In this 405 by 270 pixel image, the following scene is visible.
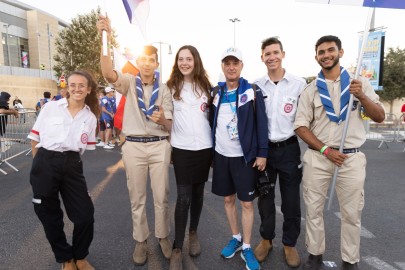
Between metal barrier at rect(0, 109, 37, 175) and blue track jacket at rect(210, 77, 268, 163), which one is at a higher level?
blue track jacket at rect(210, 77, 268, 163)

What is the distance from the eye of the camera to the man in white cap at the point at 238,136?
2.84 metres

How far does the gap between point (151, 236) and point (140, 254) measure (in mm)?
575

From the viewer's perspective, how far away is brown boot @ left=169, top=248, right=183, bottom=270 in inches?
112

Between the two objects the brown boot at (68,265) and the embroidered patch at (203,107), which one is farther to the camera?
the embroidered patch at (203,107)

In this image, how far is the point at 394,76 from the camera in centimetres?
2347

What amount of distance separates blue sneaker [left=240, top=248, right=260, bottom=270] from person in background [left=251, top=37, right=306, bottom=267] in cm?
16

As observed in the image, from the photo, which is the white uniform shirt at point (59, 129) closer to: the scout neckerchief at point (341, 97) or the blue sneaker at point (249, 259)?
the blue sneaker at point (249, 259)

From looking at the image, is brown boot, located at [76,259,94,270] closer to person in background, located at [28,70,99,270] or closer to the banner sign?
person in background, located at [28,70,99,270]

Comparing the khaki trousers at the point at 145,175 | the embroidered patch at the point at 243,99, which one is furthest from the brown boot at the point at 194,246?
the embroidered patch at the point at 243,99

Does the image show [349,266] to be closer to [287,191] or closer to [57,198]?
[287,191]

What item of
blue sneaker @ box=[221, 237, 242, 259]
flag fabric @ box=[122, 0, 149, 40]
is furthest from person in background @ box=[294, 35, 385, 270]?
flag fabric @ box=[122, 0, 149, 40]

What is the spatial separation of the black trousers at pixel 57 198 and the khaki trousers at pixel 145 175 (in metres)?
0.46

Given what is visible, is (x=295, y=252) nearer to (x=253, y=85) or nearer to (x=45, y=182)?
(x=253, y=85)

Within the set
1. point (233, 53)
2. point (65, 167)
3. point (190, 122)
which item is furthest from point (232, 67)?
point (65, 167)
